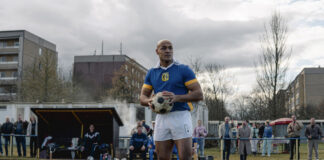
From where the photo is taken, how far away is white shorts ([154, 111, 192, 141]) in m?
4.02

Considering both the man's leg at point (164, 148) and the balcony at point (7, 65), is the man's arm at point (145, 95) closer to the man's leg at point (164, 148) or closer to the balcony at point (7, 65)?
the man's leg at point (164, 148)

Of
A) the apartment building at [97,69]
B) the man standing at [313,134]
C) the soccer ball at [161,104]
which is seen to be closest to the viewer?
the soccer ball at [161,104]

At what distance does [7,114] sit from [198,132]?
2125 centimetres

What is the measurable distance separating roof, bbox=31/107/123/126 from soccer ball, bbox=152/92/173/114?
1182 cm

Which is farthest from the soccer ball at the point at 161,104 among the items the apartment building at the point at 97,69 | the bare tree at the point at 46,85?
the apartment building at the point at 97,69

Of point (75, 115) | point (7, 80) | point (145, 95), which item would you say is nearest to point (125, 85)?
point (75, 115)

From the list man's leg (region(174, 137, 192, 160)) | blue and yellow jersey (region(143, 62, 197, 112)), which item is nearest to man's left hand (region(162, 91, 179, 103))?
blue and yellow jersey (region(143, 62, 197, 112))

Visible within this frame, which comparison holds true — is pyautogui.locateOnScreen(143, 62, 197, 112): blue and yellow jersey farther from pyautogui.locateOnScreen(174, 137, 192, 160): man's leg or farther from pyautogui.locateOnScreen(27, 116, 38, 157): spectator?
pyautogui.locateOnScreen(27, 116, 38, 157): spectator

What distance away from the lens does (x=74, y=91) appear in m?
47.6

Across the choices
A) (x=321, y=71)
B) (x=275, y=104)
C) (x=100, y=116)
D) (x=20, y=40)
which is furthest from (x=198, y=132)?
(x=321, y=71)

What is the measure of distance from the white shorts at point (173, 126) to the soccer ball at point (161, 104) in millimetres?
118

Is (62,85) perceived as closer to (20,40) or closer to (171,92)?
(20,40)

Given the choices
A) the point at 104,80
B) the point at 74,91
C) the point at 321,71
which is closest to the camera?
the point at 74,91

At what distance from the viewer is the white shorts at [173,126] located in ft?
13.2
